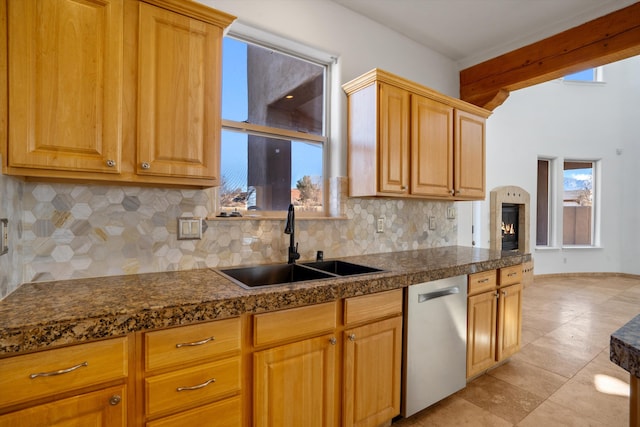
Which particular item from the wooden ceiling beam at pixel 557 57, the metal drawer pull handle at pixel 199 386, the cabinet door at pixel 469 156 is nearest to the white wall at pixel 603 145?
the wooden ceiling beam at pixel 557 57

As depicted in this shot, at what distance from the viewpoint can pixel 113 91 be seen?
139 cm

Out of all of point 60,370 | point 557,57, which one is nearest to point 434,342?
point 60,370

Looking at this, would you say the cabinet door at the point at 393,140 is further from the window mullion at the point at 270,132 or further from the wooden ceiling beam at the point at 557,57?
the wooden ceiling beam at the point at 557,57

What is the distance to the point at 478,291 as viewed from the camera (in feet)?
7.52

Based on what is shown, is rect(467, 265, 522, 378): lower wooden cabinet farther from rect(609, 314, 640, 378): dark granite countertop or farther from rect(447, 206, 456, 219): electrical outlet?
rect(609, 314, 640, 378): dark granite countertop

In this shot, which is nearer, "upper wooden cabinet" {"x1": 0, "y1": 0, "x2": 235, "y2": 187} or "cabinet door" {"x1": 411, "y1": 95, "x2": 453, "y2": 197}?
"upper wooden cabinet" {"x1": 0, "y1": 0, "x2": 235, "y2": 187}

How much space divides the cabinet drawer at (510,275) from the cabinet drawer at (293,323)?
159 cm

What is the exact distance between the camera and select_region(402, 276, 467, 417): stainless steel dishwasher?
191cm

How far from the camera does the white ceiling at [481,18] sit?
102 inches

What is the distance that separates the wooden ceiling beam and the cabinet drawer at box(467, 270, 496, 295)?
191cm

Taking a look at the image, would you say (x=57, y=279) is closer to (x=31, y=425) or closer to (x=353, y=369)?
(x=31, y=425)

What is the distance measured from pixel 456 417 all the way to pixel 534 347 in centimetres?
158

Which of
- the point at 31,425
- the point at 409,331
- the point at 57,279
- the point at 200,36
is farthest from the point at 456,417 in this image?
the point at 200,36

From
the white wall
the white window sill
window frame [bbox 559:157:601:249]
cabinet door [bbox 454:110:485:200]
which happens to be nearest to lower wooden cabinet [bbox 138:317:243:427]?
cabinet door [bbox 454:110:485:200]
